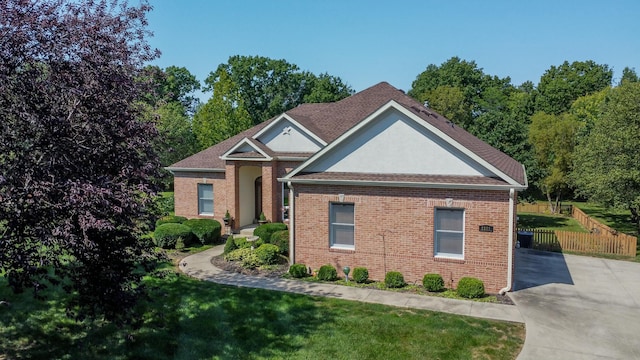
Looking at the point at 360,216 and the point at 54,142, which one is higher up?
the point at 54,142

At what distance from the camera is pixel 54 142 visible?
6820 mm

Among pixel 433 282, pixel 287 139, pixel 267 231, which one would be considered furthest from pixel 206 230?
pixel 433 282

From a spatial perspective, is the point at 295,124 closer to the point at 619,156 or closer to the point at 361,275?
the point at 361,275

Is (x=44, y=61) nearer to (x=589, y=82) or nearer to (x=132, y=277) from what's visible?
(x=132, y=277)

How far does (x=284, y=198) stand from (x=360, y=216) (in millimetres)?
8497

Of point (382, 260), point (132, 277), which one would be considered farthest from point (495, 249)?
point (132, 277)

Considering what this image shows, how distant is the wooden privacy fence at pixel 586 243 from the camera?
67.2 feet

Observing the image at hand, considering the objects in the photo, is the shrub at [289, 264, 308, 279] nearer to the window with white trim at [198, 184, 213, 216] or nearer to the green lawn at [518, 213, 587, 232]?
the window with white trim at [198, 184, 213, 216]

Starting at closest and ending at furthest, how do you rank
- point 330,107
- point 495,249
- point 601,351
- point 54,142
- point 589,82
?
point 54,142 < point 601,351 < point 495,249 < point 330,107 < point 589,82

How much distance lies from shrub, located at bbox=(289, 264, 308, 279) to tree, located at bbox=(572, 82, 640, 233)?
53.7 feet

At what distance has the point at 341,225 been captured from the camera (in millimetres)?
15766

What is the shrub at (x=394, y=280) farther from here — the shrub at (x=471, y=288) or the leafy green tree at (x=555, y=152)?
the leafy green tree at (x=555, y=152)

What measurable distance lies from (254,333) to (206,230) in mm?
11098

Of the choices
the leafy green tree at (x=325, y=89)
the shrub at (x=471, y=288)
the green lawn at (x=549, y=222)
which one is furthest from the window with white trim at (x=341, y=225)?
the leafy green tree at (x=325, y=89)
